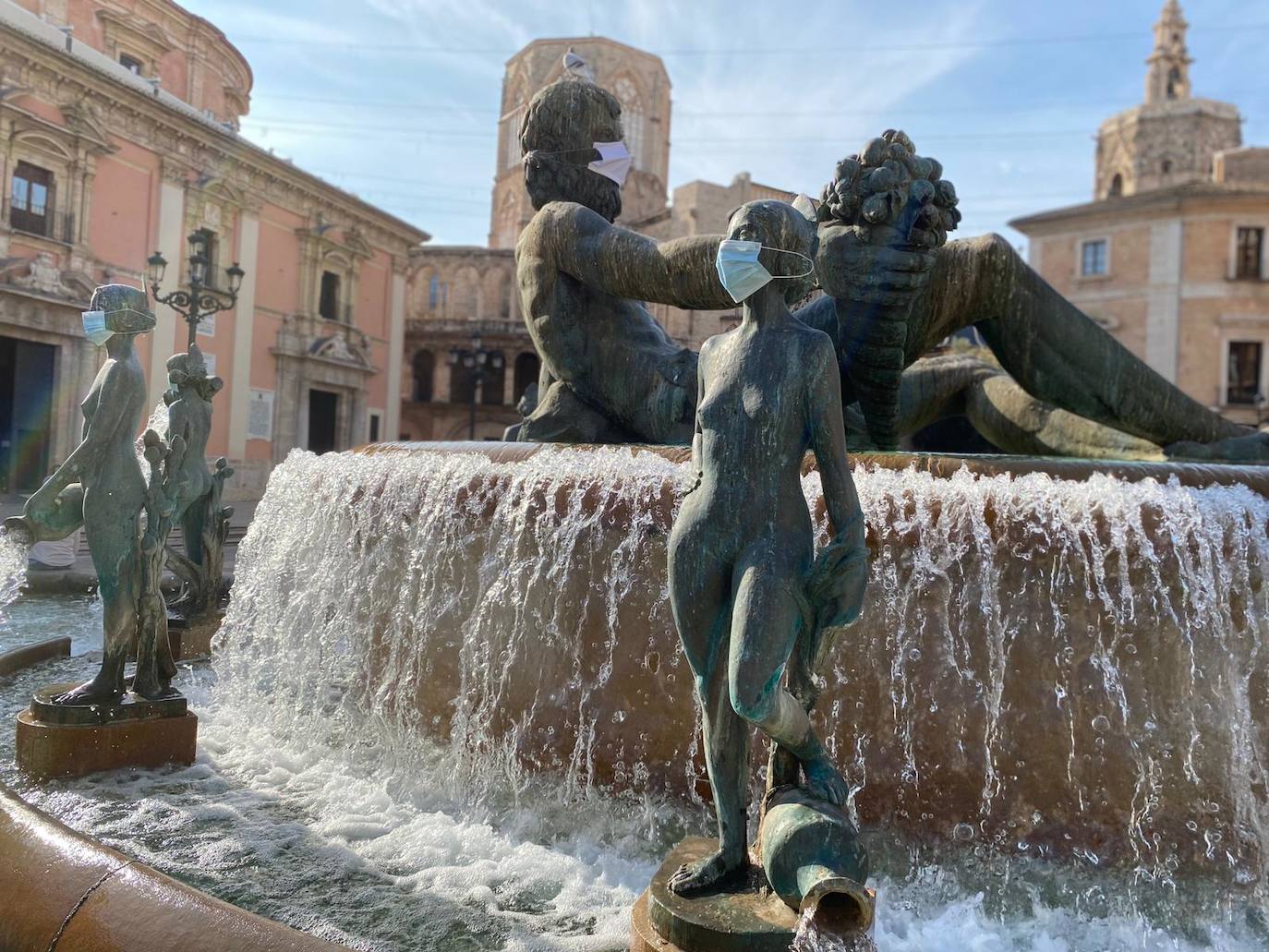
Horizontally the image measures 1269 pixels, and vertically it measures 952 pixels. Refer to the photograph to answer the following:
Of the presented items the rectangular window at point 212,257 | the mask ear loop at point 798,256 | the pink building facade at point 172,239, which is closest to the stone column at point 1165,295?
the pink building facade at point 172,239

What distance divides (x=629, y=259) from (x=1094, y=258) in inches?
1344

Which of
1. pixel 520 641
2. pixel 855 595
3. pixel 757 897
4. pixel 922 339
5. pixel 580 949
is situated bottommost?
pixel 580 949

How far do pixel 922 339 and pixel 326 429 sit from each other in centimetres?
2846

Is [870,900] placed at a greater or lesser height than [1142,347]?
lesser

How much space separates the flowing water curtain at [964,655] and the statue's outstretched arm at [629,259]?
0.77 m

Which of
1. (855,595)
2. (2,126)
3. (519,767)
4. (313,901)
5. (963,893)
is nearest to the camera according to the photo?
(855,595)

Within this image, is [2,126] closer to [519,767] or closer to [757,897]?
[519,767]

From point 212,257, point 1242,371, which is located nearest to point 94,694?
point 212,257

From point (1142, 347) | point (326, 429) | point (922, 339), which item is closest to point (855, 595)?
point (922, 339)

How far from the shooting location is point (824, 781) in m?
2.06

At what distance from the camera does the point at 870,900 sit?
1859 mm

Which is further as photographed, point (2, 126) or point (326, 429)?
point (326, 429)

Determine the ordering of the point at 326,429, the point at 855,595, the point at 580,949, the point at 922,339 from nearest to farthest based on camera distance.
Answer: the point at 855,595, the point at 580,949, the point at 922,339, the point at 326,429

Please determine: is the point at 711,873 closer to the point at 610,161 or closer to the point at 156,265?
the point at 610,161
